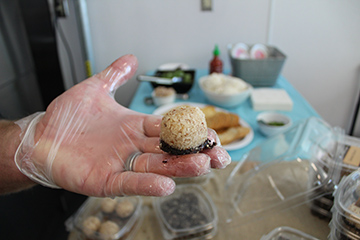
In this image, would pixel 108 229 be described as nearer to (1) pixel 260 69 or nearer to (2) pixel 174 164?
(2) pixel 174 164

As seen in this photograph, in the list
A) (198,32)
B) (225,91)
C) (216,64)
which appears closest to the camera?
(225,91)

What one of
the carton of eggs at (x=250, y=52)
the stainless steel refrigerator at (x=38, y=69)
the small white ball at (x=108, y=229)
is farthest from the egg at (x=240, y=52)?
the small white ball at (x=108, y=229)

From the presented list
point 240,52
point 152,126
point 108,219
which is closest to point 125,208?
point 108,219

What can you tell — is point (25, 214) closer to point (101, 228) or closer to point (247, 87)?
point (101, 228)

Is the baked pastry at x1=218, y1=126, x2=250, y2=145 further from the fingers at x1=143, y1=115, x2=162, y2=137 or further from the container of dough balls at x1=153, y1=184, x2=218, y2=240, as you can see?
the fingers at x1=143, y1=115, x2=162, y2=137

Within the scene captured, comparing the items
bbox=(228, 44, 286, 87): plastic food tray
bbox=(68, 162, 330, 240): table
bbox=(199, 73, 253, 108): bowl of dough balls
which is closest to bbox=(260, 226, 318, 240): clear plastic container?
bbox=(68, 162, 330, 240): table

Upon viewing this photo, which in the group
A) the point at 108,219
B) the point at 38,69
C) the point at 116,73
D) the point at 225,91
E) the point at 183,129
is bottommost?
the point at 108,219
